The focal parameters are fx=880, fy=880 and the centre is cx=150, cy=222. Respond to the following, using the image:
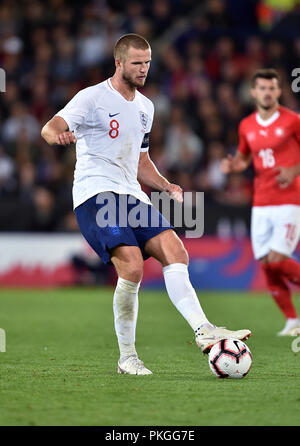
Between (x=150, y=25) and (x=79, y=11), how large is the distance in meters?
1.49

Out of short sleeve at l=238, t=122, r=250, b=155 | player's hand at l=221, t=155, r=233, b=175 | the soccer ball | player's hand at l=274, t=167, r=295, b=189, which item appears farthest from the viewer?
short sleeve at l=238, t=122, r=250, b=155

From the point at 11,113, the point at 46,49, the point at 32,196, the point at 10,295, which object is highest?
the point at 46,49

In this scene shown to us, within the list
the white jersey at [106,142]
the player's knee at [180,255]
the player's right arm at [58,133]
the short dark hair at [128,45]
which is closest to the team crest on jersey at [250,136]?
the white jersey at [106,142]

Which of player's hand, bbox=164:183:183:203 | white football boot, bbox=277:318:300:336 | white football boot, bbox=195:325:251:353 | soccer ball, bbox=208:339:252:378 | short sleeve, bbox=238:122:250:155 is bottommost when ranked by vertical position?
white football boot, bbox=277:318:300:336

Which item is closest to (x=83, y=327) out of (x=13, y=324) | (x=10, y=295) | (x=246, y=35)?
(x=13, y=324)

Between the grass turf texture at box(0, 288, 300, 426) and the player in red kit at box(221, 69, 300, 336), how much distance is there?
0.59 meters

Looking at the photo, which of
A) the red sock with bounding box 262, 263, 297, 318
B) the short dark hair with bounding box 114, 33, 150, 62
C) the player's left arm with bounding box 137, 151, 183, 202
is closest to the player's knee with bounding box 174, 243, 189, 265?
the player's left arm with bounding box 137, 151, 183, 202

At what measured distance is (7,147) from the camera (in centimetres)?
1529

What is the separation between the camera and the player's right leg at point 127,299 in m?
5.76

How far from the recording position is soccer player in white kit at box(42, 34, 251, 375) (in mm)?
5770

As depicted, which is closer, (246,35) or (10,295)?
(10,295)

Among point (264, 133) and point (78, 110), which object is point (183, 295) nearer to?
point (78, 110)

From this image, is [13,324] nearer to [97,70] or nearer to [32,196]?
[32,196]

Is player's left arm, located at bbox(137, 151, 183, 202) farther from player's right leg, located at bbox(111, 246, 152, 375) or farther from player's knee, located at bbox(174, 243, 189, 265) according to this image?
player's right leg, located at bbox(111, 246, 152, 375)
